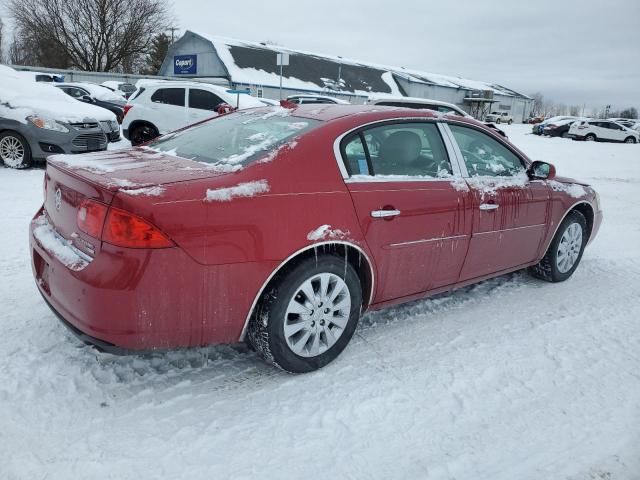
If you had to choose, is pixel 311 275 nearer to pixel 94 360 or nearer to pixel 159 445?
pixel 159 445

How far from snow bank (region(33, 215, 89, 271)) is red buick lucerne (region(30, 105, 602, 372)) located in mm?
10

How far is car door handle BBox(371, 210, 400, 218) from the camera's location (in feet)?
9.52

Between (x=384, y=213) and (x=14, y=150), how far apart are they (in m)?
7.33

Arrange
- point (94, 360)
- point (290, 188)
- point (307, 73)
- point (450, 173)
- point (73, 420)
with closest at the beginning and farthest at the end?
1. point (73, 420)
2. point (290, 188)
3. point (94, 360)
4. point (450, 173)
5. point (307, 73)

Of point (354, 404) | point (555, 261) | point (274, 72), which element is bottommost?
point (354, 404)

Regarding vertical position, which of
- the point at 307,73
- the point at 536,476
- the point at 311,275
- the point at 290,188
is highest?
the point at 307,73

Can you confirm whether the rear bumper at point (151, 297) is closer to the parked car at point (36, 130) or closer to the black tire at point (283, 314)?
the black tire at point (283, 314)

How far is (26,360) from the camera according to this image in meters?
2.77

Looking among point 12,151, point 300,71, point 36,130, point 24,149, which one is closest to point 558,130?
point 300,71

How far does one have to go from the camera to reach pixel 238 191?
7.97 ft

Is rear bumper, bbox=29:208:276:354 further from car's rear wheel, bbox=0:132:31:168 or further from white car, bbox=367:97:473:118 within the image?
white car, bbox=367:97:473:118

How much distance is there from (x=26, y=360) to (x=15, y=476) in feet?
3.00

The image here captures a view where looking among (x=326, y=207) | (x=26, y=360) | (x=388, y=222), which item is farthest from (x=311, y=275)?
(x=26, y=360)

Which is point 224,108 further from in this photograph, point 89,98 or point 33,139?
point 89,98
